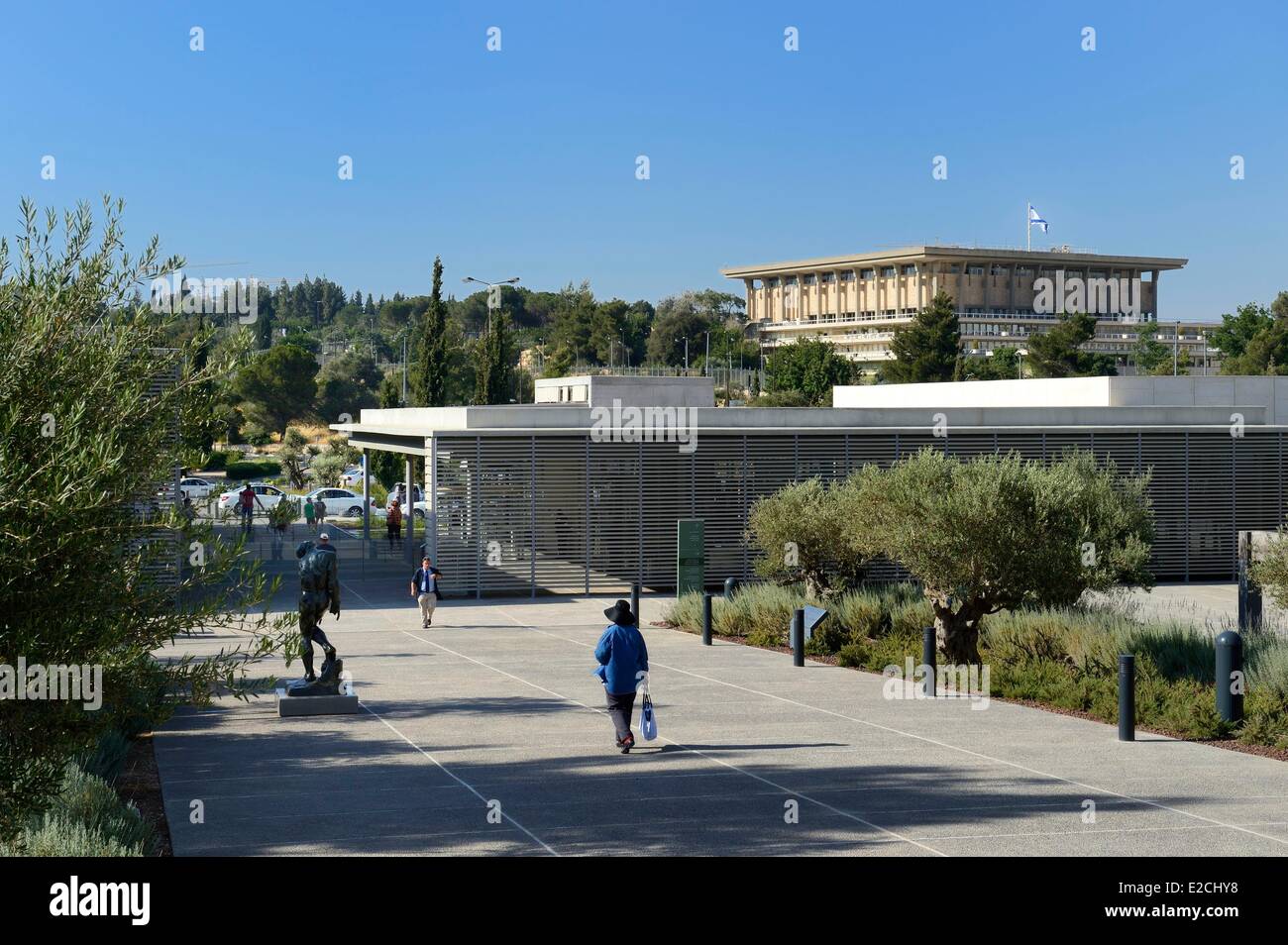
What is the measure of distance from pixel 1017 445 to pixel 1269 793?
802 inches

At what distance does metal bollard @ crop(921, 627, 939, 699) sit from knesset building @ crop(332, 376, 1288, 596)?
12.4m

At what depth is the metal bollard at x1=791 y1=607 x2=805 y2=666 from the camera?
797 inches

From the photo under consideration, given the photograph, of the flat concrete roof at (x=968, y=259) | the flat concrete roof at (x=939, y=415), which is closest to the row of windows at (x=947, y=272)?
the flat concrete roof at (x=968, y=259)

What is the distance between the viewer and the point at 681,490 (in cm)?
3072

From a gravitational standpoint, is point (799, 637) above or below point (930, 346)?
below

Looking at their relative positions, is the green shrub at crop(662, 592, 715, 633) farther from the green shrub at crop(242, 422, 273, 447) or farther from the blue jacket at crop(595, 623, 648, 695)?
the green shrub at crop(242, 422, 273, 447)

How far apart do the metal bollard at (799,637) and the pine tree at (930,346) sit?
80.2 m

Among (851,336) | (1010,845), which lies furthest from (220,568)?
(851,336)

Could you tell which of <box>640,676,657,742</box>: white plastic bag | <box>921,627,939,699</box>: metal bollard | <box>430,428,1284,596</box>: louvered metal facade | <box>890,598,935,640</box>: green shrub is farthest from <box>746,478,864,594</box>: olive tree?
<box>640,676,657,742</box>: white plastic bag

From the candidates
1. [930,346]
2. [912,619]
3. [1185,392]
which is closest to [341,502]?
[1185,392]

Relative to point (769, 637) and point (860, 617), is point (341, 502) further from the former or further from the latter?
point (860, 617)

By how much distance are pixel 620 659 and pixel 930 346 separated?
89176mm

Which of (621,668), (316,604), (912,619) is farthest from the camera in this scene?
(912,619)
